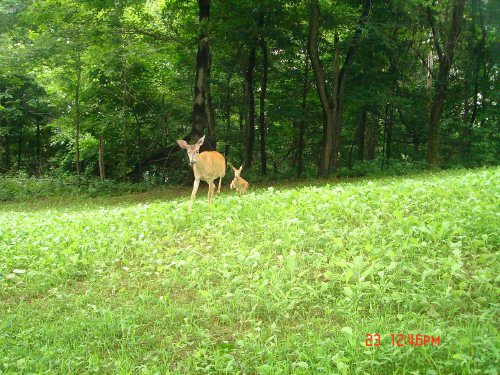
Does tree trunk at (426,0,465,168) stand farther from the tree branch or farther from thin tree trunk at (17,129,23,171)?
thin tree trunk at (17,129,23,171)

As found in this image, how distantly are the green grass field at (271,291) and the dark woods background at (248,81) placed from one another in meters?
11.2

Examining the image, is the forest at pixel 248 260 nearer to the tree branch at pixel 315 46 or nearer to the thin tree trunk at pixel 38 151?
the tree branch at pixel 315 46

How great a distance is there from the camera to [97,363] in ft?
12.3

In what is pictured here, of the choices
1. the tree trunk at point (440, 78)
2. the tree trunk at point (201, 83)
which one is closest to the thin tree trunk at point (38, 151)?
the tree trunk at point (201, 83)

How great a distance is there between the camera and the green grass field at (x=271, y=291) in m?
3.54

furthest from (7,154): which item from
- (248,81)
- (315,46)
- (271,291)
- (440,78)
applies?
(271,291)

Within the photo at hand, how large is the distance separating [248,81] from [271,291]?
59.9 ft

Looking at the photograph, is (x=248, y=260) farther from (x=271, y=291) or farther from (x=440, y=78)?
(x=440, y=78)

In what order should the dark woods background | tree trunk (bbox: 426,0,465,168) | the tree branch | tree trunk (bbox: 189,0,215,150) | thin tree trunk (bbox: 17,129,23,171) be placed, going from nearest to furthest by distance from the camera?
tree trunk (bbox: 189,0,215,150)
the dark woods background
the tree branch
tree trunk (bbox: 426,0,465,168)
thin tree trunk (bbox: 17,129,23,171)

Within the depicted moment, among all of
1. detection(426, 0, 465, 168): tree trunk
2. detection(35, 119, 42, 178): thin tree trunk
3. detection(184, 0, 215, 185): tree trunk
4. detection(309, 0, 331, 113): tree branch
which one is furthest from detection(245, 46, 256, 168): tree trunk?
detection(35, 119, 42, 178): thin tree trunk

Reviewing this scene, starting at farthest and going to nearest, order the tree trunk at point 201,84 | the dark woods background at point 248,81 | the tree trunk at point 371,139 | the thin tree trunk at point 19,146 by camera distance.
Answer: the thin tree trunk at point 19,146 < the tree trunk at point 371,139 < the dark woods background at point 248,81 < the tree trunk at point 201,84

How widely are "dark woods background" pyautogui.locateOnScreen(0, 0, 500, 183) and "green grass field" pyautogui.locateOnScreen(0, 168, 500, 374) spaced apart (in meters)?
11.2

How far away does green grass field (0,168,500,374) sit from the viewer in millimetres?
3535

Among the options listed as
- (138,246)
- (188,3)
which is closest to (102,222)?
(138,246)
